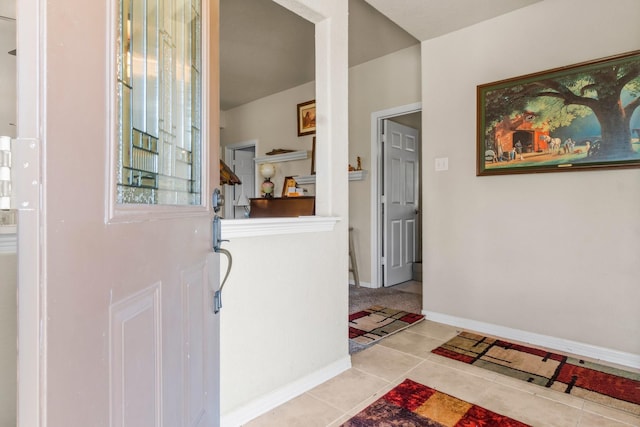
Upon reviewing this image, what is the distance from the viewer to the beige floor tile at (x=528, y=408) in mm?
1611

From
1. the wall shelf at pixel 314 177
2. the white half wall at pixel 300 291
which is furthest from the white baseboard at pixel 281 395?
the wall shelf at pixel 314 177

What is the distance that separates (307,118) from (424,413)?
3.70 m

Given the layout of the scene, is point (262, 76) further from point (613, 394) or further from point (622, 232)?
point (613, 394)

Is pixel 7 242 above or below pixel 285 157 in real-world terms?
below

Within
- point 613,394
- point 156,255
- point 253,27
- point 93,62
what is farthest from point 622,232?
point 253,27

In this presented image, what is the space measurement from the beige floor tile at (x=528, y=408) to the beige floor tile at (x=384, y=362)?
467 mm

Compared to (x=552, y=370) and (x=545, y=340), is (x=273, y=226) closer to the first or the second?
(x=552, y=370)

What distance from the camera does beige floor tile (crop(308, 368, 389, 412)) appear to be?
1.76 m

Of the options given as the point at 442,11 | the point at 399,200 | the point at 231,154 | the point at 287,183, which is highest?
the point at 442,11

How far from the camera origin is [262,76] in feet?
14.4

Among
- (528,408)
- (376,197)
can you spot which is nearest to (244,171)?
(376,197)

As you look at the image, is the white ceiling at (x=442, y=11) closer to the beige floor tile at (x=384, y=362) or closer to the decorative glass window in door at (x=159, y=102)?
the decorative glass window in door at (x=159, y=102)

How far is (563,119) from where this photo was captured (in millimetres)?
2336

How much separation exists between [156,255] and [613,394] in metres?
2.37
